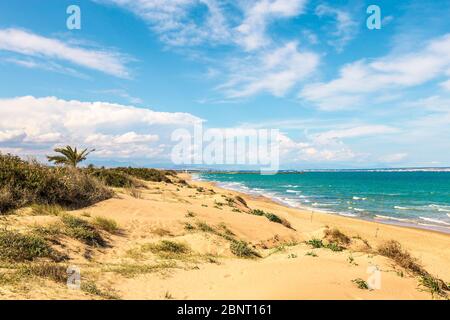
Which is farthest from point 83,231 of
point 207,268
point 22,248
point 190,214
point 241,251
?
point 190,214

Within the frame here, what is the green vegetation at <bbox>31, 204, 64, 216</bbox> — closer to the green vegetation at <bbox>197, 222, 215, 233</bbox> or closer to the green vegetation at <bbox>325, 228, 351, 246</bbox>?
the green vegetation at <bbox>197, 222, 215, 233</bbox>

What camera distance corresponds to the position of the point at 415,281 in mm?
9594

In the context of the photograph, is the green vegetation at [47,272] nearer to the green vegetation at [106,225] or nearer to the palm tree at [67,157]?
the green vegetation at [106,225]

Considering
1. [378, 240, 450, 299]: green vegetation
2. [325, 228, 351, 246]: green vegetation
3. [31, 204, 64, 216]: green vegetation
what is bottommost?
[325, 228, 351, 246]: green vegetation

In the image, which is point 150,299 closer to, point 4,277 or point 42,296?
point 42,296

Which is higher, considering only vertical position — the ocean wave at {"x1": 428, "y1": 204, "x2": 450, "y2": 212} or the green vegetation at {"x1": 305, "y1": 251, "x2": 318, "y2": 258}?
the green vegetation at {"x1": 305, "y1": 251, "x2": 318, "y2": 258}

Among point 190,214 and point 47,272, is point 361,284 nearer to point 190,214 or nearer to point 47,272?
point 47,272

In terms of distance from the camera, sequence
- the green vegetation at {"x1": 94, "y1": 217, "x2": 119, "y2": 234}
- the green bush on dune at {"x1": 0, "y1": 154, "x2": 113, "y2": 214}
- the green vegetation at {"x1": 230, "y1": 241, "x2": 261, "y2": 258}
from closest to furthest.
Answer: the green vegetation at {"x1": 230, "y1": 241, "x2": 261, "y2": 258}
the green vegetation at {"x1": 94, "y1": 217, "x2": 119, "y2": 234}
the green bush on dune at {"x1": 0, "y1": 154, "x2": 113, "y2": 214}

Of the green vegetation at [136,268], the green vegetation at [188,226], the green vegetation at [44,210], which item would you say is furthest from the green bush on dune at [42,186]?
the green vegetation at [136,268]

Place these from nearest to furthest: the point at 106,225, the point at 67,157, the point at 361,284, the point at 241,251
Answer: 1. the point at 361,284
2. the point at 241,251
3. the point at 106,225
4. the point at 67,157

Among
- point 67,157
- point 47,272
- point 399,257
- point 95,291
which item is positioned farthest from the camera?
point 67,157

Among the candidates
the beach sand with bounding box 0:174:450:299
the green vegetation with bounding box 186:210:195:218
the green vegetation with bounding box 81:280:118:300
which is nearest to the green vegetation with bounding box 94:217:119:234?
the beach sand with bounding box 0:174:450:299

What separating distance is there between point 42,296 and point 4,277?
127 centimetres

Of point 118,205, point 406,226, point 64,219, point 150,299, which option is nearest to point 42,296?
point 150,299
